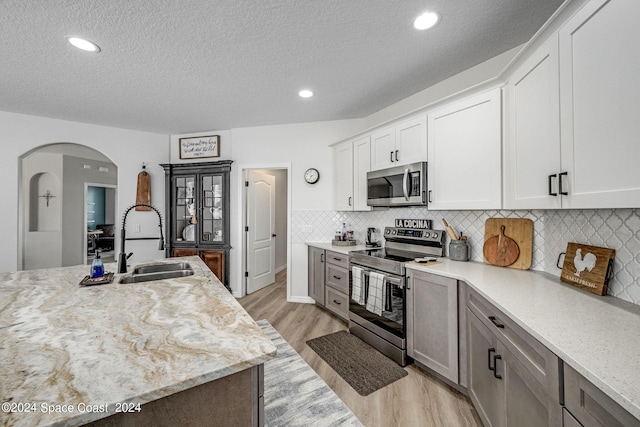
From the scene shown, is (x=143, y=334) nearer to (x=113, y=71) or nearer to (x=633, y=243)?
(x=633, y=243)

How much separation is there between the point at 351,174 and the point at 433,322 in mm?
1910

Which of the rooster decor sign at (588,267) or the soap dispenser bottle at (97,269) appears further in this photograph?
the soap dispenser bottle at (97,269)

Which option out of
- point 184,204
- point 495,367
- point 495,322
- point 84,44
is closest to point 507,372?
point 495,367

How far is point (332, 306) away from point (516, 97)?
265 centimetres

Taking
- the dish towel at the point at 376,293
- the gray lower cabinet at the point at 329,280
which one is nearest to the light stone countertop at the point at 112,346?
the dish towel at the point at 376,293

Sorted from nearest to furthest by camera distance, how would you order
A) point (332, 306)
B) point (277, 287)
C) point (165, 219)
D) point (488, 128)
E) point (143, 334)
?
point (143, 334), point (488, 128), point (332, 306), point (165, 219), point (277, 287)

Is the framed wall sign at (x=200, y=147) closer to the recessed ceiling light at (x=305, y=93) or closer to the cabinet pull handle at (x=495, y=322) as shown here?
the recessed ceiling light at (x=305, y=93)

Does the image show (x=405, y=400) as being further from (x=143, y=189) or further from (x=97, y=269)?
(x=143, y=189)

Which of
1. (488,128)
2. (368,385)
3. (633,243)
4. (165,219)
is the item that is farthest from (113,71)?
(633,243)

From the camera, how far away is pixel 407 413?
5.63 ft

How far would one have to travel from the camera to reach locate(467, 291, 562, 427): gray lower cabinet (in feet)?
3.10

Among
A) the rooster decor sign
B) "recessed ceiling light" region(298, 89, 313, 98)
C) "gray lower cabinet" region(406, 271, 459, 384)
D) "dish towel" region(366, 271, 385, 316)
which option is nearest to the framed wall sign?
"recessed ceiling light" region(298, 89, 313, 98)

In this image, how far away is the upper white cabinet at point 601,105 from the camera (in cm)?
93

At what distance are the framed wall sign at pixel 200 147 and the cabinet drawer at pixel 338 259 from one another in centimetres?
245
